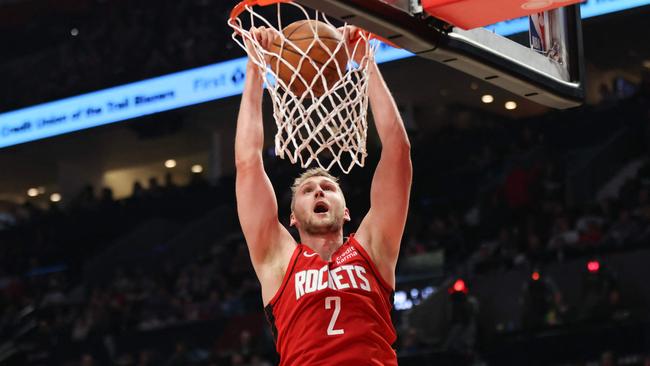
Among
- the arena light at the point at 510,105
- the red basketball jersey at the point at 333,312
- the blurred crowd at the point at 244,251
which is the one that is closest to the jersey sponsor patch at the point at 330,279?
the red basketball jersey at the point at 333,312

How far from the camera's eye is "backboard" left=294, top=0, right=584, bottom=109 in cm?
381

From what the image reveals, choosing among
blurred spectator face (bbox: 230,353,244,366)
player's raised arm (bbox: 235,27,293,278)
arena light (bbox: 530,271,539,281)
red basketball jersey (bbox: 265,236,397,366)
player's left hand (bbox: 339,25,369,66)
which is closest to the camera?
red basketball jersey (bbox: 265,236,397,366)

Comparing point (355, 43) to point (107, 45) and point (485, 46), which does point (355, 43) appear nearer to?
point (485, 46)

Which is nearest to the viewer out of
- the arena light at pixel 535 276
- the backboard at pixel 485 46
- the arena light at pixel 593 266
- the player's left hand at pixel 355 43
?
the backboard at pixel 485 46

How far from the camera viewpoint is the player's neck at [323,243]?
177 inches

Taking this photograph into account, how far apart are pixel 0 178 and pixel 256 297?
1074 cm

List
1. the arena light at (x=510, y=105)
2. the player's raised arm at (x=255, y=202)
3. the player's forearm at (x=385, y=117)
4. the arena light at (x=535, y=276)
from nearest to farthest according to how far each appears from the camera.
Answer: the player's raised arm at (x=255, y=202)
the player's forearm at (x=385, y=117)
the arena light at (x=535, y=276)
the arena light at (x=510, y=105)

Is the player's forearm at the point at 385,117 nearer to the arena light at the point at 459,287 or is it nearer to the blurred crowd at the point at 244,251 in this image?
the blurred crowd at the point at 244,251

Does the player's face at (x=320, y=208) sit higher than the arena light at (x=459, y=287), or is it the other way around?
the arena light at (x=459, y=287)

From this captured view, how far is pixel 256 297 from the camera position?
13914mm

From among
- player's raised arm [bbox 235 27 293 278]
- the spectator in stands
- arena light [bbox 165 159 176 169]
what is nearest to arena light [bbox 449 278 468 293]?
the spectator in stands

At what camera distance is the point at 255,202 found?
447 centimetres

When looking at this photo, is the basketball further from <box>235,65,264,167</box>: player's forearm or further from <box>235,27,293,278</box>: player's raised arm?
<box>235,27,293,278</box>: player's raised arm

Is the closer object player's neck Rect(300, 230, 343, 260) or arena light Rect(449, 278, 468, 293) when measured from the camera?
player's neck Rect(300, 230, 343, 260)
